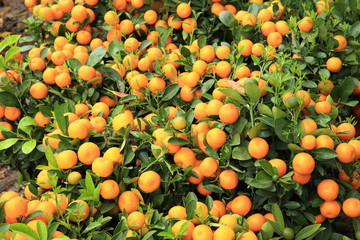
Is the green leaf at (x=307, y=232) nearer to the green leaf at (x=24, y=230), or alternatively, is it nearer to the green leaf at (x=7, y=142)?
the green leaf at (x=24, y=230)

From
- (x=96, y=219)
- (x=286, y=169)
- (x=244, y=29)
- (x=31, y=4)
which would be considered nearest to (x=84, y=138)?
(x=96, y=219)

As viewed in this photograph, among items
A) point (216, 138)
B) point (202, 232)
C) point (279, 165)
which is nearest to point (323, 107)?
point (279, 165)

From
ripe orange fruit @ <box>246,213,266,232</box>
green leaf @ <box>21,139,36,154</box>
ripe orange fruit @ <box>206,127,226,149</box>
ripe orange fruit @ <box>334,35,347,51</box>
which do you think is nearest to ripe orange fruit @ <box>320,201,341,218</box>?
ripe orange fruit @ <box>246,213,266,232</box>

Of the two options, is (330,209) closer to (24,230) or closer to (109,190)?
(109,190)

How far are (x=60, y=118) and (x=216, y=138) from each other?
647mm

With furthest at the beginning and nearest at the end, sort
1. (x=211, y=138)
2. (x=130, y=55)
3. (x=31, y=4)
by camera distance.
Answer: (x=31, y=4)
(x=130, y=55)
(x=211, y=138)

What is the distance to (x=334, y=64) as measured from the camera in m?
2.19

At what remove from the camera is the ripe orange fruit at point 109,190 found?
1.73 meters

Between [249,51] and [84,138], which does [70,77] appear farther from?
[249,51]

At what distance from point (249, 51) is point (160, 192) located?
858 mm

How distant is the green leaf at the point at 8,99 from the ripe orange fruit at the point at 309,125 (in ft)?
4.35

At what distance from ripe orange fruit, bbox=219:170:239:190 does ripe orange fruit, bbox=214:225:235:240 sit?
0.81ft

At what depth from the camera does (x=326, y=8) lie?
2336mm

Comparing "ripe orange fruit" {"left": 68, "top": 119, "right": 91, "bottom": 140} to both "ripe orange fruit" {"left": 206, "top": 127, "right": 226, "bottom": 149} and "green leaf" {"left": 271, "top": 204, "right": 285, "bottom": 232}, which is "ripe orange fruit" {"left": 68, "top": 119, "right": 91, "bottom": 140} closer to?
"ripe orange fruit" {"left": 206, "top": 127, "right": 226, "bottom": 149}
